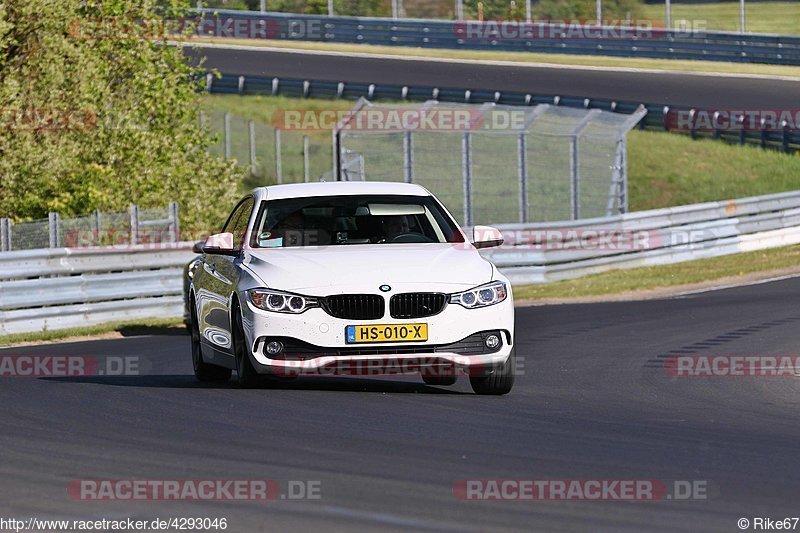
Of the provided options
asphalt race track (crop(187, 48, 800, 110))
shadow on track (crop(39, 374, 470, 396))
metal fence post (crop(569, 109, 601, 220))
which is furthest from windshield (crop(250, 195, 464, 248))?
asphalt race track (crop(187, 48, 800, 110))

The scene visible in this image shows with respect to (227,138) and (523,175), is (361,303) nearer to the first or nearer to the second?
(523,175)

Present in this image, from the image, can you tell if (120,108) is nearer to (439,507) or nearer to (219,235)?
(219,235)

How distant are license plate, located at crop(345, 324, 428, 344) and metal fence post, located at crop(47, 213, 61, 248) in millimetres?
11471

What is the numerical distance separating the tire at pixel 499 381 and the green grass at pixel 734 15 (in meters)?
47.3

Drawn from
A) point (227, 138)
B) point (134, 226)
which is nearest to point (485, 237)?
point (134, 226)

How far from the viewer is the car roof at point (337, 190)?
11680 millimetres

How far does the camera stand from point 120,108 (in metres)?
26.8

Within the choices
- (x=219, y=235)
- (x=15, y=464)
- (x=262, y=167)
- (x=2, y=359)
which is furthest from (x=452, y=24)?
(x=15, y=464)

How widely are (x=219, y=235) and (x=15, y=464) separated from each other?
4032 millimetres

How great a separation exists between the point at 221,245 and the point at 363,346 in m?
1.70

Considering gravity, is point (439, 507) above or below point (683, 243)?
above

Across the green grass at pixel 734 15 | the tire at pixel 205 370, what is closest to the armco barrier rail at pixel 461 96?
the green grass at pixel 734 15

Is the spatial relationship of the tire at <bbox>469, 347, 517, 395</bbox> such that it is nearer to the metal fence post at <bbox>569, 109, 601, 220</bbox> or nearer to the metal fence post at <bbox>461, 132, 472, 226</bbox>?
the metal fence post at <bbox>461, 132, 472, 226</bbox>

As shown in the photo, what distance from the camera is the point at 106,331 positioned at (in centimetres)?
1958
